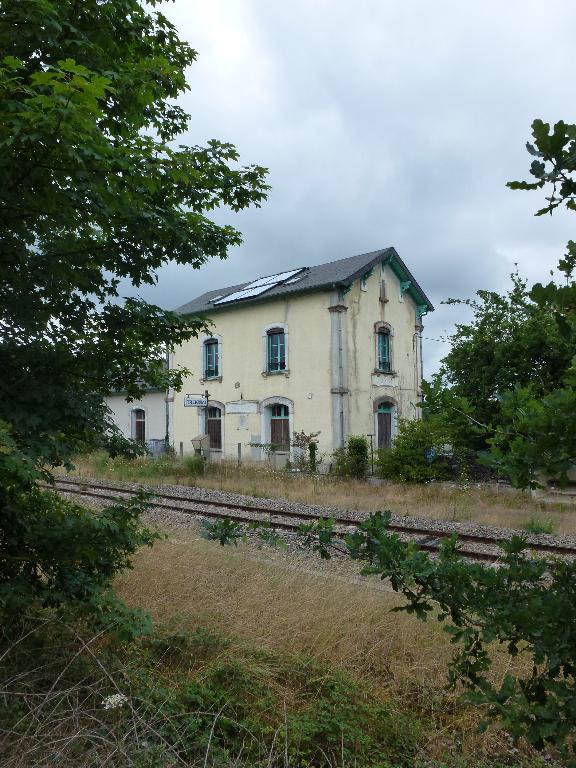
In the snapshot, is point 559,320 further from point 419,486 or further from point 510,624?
point 419,486

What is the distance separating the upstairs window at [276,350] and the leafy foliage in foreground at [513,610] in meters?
20.8

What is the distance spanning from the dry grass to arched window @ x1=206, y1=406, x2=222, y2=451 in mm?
18776

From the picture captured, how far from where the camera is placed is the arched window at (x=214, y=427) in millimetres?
25266

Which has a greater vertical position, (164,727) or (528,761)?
(164,727)

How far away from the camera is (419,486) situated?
16547 mm

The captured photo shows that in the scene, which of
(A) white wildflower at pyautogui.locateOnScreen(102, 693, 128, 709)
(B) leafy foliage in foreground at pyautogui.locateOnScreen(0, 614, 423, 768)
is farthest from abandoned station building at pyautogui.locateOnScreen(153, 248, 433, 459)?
(A) white wildflower at pyautogui.locateOnScreen(102, 693, 128, 709)

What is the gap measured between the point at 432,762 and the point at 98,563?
7.86ft

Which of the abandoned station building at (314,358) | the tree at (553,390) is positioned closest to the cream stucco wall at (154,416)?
the abandoned station building at (314,358)

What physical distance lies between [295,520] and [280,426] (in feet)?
37.9

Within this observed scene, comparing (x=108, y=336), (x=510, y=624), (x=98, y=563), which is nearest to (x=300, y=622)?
(x=98, y=563)

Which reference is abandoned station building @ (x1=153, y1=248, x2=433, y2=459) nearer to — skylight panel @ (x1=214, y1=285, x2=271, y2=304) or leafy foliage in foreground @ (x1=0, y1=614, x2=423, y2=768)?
skylight panel @ (x1=214, y1=285, x2=271, y2=304)

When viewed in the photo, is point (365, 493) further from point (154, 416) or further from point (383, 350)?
point (154, 416)

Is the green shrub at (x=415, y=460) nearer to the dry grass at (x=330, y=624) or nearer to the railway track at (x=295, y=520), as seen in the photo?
the railway track at (x=295, y=520)

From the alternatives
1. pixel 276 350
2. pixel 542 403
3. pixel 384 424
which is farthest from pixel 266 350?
pixel 542 403
